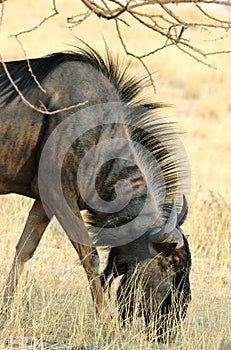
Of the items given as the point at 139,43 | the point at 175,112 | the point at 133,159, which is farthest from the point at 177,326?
the point at 139,43

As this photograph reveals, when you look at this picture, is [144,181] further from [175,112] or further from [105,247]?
[175,112]

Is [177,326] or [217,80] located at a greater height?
[217,80]

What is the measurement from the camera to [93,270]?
17.5 ft

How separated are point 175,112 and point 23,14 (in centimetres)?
1443

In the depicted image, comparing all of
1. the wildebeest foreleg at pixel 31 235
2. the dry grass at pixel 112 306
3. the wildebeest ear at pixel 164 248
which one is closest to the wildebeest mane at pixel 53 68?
the wildebeest foreleg at pixel 31 235

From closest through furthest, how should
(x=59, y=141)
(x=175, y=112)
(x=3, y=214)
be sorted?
(x=59, y=141) → (x=3, y=214) → (x=175, y=112)

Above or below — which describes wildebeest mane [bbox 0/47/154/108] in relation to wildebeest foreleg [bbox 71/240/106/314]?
above

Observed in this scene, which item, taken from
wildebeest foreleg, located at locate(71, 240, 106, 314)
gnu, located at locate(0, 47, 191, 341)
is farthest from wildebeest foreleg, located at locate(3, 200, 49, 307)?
wildebeest foreleg, located at locate(71, 240, 106, 314)

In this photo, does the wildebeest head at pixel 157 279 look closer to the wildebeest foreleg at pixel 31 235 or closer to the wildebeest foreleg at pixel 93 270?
the wildebeest foreleg at pixel 93 270

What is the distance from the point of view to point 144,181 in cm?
543

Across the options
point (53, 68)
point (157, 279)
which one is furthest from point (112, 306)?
point (53, 68)

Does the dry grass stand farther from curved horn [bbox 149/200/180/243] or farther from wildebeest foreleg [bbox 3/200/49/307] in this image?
curved horn [bbox 149/200/180/243]

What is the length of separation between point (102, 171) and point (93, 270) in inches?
27.1

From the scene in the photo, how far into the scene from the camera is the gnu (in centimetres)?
522
